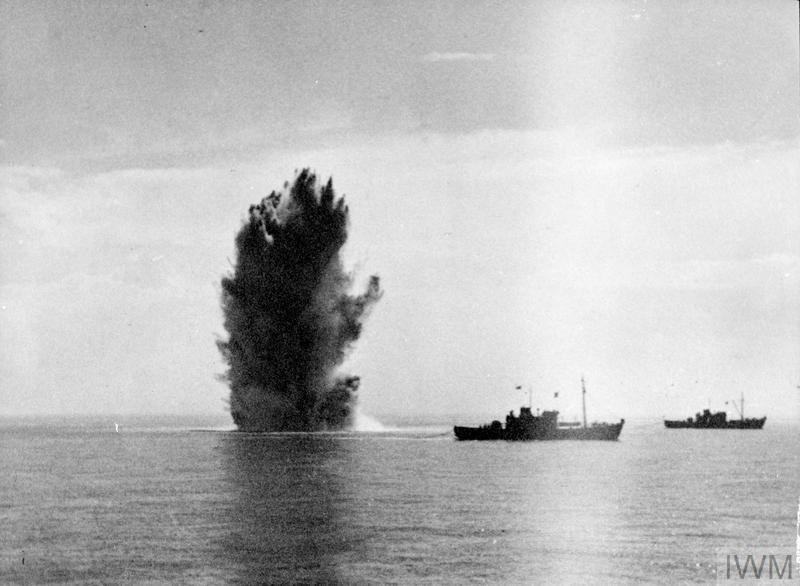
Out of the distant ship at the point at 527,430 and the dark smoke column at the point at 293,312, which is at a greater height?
the dark smoke column at the point at 293,312

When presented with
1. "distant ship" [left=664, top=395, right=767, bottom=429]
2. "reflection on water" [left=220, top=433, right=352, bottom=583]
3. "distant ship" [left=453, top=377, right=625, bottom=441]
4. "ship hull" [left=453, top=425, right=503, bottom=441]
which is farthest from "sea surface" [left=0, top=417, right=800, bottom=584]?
"distant ship" [left=664, top=395, right=767, bottom=429]

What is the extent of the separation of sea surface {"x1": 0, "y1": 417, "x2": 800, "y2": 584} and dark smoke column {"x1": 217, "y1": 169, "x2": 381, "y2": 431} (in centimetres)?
2509

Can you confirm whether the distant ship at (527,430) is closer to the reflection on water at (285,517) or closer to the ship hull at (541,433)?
the ship hull at (541,433)

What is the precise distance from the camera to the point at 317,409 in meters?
96.8

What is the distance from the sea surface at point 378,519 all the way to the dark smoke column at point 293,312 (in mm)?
25094

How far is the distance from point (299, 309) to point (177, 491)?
162 ft

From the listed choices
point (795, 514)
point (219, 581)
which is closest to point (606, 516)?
point (795, 514)

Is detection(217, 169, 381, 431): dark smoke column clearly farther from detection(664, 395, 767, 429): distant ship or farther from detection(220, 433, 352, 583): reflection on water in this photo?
detection(664, 395, 767, 429): distant ship

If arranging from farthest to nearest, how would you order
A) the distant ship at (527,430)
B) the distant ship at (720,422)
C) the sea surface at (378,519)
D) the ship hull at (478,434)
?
the distant ship at (720,422), the ship hull at (478,434), the distant ship at (527,430), the sea surface at (378,519)

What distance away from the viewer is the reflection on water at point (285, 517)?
92.1 ft

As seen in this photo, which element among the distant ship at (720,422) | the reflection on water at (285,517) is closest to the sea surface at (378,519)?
the reflection on water at (285,517)

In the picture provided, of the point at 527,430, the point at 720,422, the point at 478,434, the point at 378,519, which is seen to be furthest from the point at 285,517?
the point at 720,422

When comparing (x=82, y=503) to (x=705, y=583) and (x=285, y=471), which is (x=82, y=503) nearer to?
(x=285, y=471)

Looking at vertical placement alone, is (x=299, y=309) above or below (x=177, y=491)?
above
